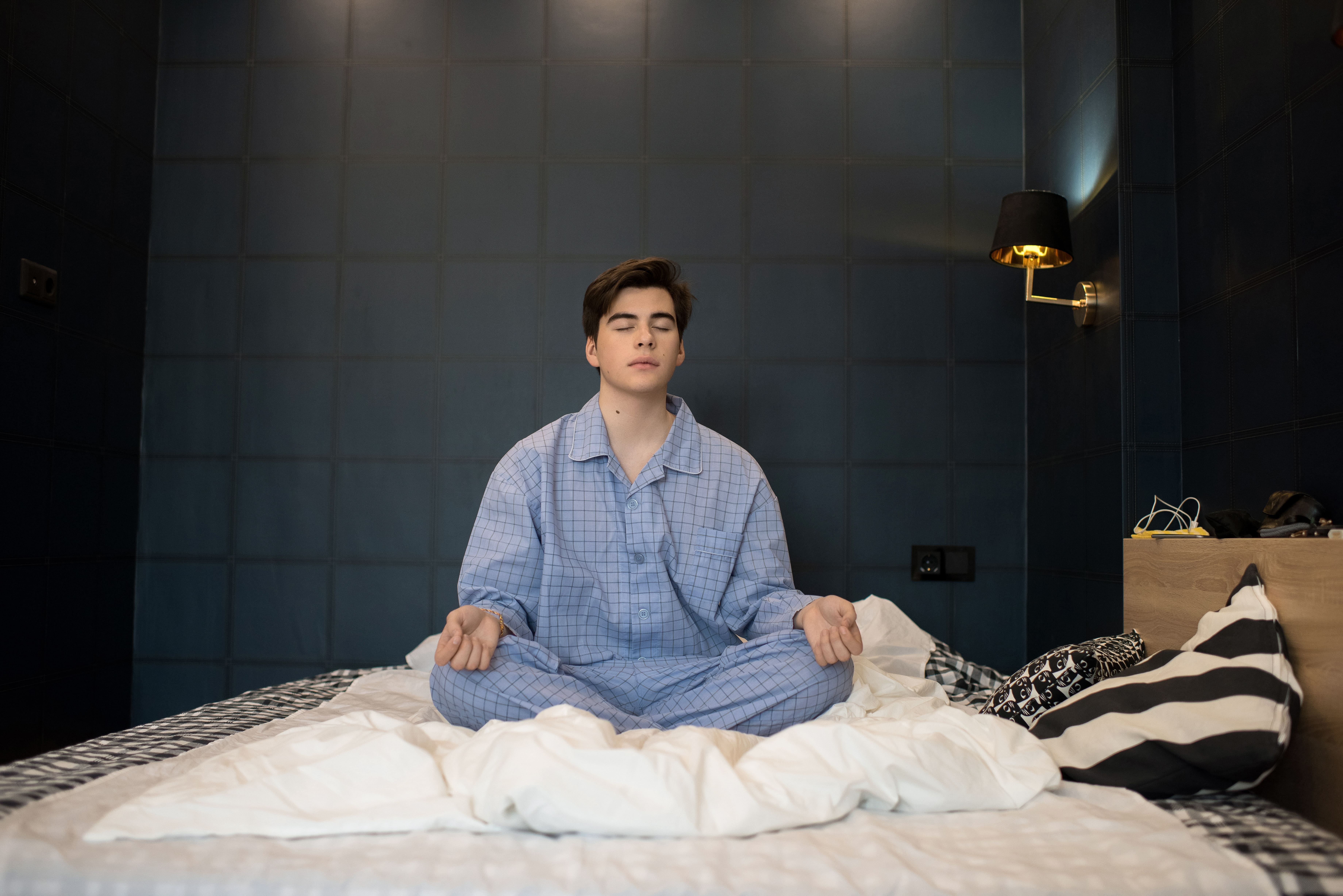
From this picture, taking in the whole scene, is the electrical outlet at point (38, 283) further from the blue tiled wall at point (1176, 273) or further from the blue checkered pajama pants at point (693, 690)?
the blue tiled wall at point (1176, 273)

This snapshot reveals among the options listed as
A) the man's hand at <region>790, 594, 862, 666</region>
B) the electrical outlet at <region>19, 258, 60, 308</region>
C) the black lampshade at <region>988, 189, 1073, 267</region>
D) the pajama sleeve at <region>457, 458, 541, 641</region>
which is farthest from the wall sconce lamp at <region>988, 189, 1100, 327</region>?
the electrical outlet at <region>19, 258, 60, 308</region>

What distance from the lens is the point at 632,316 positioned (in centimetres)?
206

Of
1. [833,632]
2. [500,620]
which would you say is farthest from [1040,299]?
[500,620]

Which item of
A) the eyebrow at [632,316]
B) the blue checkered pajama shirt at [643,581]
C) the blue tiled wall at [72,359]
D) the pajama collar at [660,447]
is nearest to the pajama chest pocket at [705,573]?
the blue checkered pajama shirt at [643,581]

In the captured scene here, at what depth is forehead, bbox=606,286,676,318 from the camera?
2.07 m

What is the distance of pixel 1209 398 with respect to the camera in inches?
86.7

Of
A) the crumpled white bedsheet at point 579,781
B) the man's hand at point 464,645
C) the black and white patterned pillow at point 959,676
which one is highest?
the man's hand at point 464,645

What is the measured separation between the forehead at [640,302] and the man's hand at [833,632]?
0.75m

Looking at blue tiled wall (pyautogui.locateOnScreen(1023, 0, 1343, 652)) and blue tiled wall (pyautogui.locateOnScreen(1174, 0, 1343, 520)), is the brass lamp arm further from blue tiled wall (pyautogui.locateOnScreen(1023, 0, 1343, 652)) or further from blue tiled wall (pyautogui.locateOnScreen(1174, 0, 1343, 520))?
blue tiled wall (pyautogui.locateOnScreen(1174, 0, 1343, 520))

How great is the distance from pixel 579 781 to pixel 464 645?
21.6 inches

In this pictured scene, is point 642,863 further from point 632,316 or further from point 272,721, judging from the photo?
point 632,316

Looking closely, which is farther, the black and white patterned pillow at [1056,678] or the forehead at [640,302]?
the forehead at [640,302]

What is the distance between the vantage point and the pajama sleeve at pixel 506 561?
1.88 meters

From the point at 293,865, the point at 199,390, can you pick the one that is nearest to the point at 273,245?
the point at 199,390
